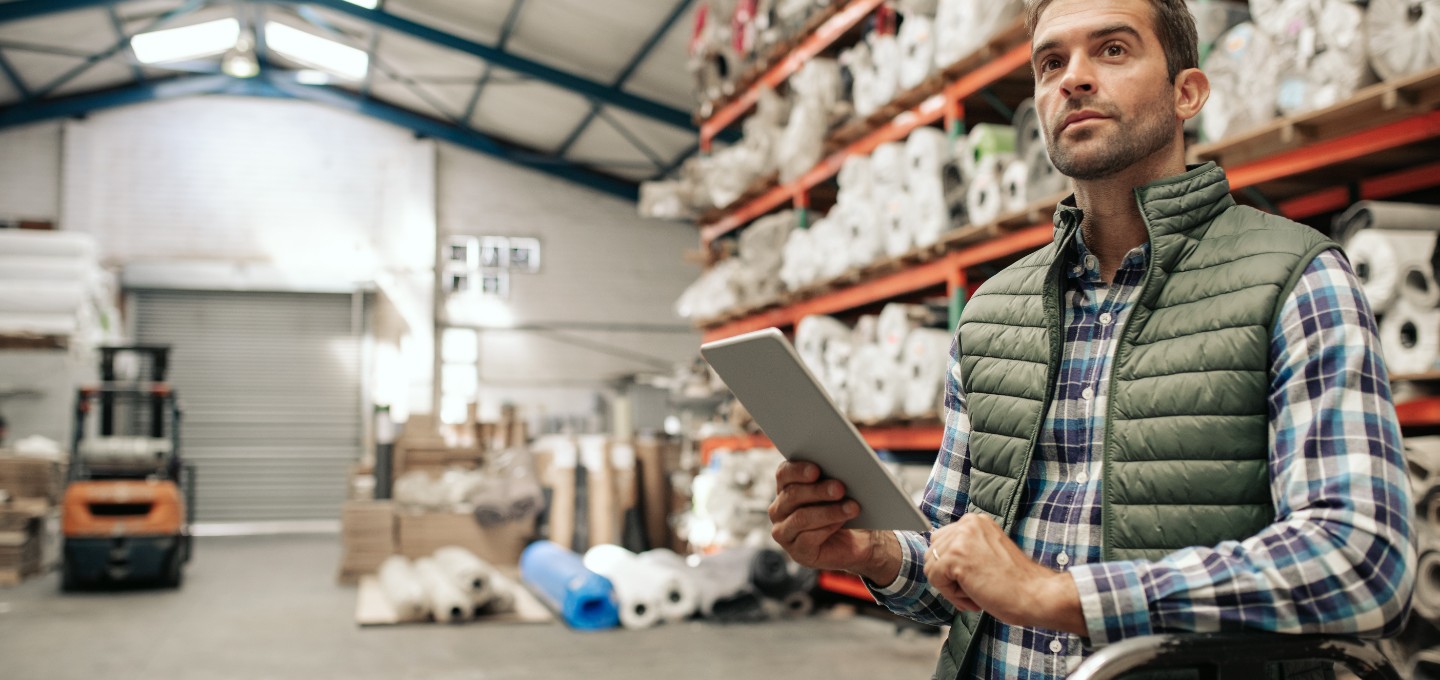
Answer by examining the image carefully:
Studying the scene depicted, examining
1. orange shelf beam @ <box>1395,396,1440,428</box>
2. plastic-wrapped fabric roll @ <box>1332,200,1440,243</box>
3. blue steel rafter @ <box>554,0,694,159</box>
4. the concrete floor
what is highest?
blue steel rafter @ <box>554,0,694,159</box>

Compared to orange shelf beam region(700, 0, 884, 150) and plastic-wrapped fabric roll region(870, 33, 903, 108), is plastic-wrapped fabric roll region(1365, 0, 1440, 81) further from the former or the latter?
orange shelf beam region(700, 0, 884, 150)

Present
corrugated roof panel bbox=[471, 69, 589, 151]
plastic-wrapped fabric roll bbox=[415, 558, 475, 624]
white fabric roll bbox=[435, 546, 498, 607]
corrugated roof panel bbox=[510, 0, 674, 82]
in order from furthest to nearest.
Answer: corrugated roof panel bbox=[471, 69, 589, 151] < corrugated roof panel bbox=[510, 0, 674, 82] < white fabric roll bbox=[435, 546, 498, 607] < plastic-wrapped fabric roll bbox=[415, 558, 475, 624]

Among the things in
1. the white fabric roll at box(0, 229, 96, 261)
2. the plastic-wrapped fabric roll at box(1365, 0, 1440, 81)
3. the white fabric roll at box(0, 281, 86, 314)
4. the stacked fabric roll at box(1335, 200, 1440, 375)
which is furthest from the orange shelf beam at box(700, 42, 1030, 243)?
the white fabric roll at box(0, 229, 96, 261)

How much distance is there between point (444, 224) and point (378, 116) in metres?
2.07

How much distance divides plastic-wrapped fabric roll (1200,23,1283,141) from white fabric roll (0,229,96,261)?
1139 cm

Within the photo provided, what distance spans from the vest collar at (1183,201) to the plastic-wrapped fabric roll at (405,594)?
6.70m

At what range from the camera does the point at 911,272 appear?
6.53 metres

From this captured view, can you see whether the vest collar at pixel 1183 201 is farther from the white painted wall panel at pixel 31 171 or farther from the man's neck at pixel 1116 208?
the white painted wall panel at pixel 31 171

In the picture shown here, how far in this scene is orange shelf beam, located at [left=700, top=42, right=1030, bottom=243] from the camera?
5.59 meters

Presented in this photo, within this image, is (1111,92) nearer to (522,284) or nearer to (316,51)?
(316,51)

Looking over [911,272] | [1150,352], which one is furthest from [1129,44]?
[911,272]

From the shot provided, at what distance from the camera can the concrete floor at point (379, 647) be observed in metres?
5.89

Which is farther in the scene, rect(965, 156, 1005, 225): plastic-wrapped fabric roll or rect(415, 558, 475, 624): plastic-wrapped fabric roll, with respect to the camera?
rect(415, 558, 475, 624): plastic-wrapped fabric roll

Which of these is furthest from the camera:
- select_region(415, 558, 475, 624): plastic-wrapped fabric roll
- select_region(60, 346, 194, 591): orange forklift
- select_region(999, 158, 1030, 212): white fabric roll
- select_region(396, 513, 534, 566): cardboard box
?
select_region(396, 513, 534, 566): cardboard box
